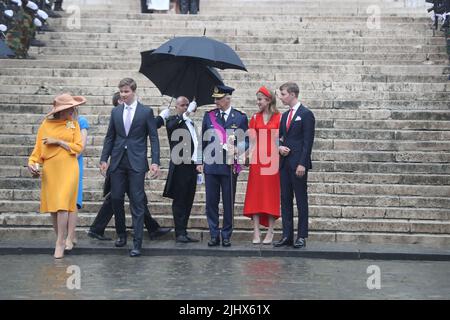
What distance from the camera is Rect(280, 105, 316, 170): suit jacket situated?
13.0 meters

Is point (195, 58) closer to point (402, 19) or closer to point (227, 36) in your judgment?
point (227, 36)

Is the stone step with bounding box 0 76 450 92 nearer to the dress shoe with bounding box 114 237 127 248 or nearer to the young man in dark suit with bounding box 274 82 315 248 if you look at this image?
the young man in dark suit with bounding box 274 82 315 248

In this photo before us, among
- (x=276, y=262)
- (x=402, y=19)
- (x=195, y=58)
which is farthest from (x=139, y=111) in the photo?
(x=402, y=19)

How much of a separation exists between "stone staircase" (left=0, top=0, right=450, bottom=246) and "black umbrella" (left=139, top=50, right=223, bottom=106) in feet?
4.67

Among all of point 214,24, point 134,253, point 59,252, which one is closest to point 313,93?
point 214,24

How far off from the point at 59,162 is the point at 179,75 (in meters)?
2.00

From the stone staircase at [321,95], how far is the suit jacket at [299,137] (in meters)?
A: 1.01

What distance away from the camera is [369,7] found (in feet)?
74.6

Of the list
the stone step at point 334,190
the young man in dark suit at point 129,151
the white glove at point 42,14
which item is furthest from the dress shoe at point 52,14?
the young man in dark suit at point 129,151

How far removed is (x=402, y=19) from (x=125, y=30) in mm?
4976

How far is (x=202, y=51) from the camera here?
42.2 ft

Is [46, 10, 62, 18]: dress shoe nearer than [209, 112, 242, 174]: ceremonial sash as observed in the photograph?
No

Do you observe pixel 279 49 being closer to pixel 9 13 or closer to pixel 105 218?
pixel 9 13

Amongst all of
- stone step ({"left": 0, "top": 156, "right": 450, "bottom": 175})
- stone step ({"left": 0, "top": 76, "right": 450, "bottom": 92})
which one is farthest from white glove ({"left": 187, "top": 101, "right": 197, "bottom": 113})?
stone step ({"left": 0, "top": 76, "right": 450, "bottom": 92})
